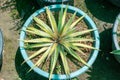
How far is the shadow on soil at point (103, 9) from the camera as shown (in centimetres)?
373

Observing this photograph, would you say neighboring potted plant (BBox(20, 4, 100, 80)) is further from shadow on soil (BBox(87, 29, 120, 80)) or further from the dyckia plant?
shadow on soil (BBox(87, 29, 120, 80))

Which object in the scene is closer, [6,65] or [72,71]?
[72,71]

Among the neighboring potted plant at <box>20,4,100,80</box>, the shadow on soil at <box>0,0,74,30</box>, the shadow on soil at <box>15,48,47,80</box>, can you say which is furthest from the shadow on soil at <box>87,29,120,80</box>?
the shadow on soil at <box>0,0,74,30</box>

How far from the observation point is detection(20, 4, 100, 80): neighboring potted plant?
308cm

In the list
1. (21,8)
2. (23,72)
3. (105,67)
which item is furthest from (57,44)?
(21,8)

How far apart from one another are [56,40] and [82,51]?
286 millimetres

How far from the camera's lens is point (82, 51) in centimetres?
321

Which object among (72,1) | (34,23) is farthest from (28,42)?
(72,1)

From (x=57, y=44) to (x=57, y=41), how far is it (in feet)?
0.10

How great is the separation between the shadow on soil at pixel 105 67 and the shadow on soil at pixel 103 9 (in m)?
0.31

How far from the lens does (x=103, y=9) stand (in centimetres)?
377

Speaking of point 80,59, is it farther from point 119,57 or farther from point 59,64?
point 119,57

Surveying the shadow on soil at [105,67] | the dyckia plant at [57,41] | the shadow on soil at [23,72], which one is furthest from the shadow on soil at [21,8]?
the shadow on soil at [105,67]

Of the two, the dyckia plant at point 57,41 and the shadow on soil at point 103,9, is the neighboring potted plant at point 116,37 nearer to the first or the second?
the dyckia plant at point 57,41
